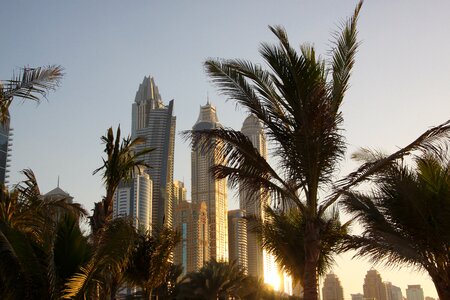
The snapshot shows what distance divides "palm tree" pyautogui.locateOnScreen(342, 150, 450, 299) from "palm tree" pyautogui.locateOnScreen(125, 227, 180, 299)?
8610 mm

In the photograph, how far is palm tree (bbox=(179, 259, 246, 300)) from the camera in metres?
30.0

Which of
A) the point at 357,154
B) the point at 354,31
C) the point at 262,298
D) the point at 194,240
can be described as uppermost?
the point at 194,240

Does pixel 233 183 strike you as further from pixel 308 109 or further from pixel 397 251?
pixel 397 251

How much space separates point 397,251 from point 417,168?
2158 mm

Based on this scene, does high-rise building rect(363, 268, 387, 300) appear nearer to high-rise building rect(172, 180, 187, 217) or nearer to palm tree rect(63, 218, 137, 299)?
high-rise building rect(172, 180, 187, 217)

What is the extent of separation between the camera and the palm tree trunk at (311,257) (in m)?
9.89

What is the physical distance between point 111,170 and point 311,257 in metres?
4.57

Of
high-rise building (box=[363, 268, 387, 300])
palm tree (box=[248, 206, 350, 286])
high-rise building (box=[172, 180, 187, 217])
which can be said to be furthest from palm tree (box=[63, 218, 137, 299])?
high-rise building (box=[172, 180, 187, 217])

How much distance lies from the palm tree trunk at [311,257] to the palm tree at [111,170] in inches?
165

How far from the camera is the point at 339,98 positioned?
1099 centimetres

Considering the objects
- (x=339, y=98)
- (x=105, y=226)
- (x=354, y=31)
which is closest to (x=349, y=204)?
(x=339, y=98)

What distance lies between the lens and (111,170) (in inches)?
468

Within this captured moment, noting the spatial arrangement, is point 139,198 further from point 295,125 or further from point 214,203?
point 295,125

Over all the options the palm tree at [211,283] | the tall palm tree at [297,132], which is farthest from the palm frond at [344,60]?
the palm tree at [211,283]
